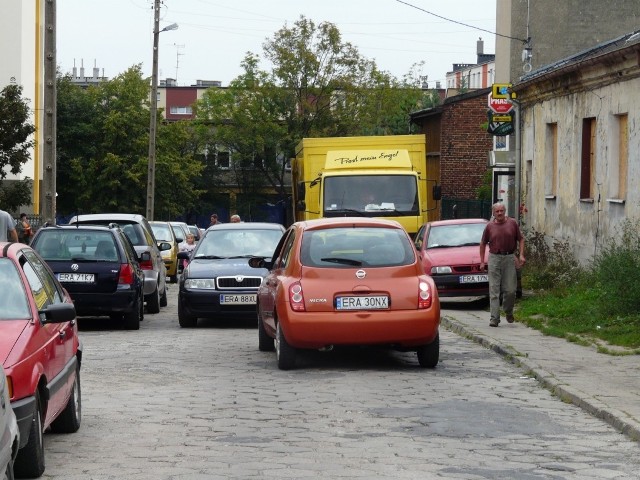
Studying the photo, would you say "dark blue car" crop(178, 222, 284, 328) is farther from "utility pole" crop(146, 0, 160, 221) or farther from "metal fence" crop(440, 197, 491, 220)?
"utility pole" crop(146, 0, 160, 221)

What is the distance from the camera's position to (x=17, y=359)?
7.34m

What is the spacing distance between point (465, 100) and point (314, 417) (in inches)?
1666

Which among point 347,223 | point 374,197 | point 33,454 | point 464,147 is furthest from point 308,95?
point 33,454

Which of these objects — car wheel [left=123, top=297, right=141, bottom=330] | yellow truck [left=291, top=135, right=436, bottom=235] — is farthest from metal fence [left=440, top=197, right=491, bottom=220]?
car wheel [left=123, top=297, right=141, bottom=330]

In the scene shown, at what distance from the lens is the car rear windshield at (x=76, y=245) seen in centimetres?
1925

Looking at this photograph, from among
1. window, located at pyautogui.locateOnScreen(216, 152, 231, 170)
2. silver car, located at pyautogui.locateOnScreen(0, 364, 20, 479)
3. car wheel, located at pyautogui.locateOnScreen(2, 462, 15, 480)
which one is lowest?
car wheel, located at pyautogui.locateOnScreen(2, 462, 15, 480)

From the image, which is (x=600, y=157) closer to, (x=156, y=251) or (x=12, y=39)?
(x=156, y=251)

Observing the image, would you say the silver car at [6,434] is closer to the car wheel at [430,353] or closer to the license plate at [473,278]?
the car wheel at [430,353]

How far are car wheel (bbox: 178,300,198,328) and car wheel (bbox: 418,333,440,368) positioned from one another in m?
6.62

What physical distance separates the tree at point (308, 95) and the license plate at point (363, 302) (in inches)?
2473

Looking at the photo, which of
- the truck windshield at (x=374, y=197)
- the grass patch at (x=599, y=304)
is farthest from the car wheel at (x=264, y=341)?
the truck windshield at (x=374, y=197)

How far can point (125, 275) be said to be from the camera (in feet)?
62.8

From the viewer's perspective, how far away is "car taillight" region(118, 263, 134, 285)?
19123 millimetres

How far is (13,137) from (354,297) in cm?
3551
